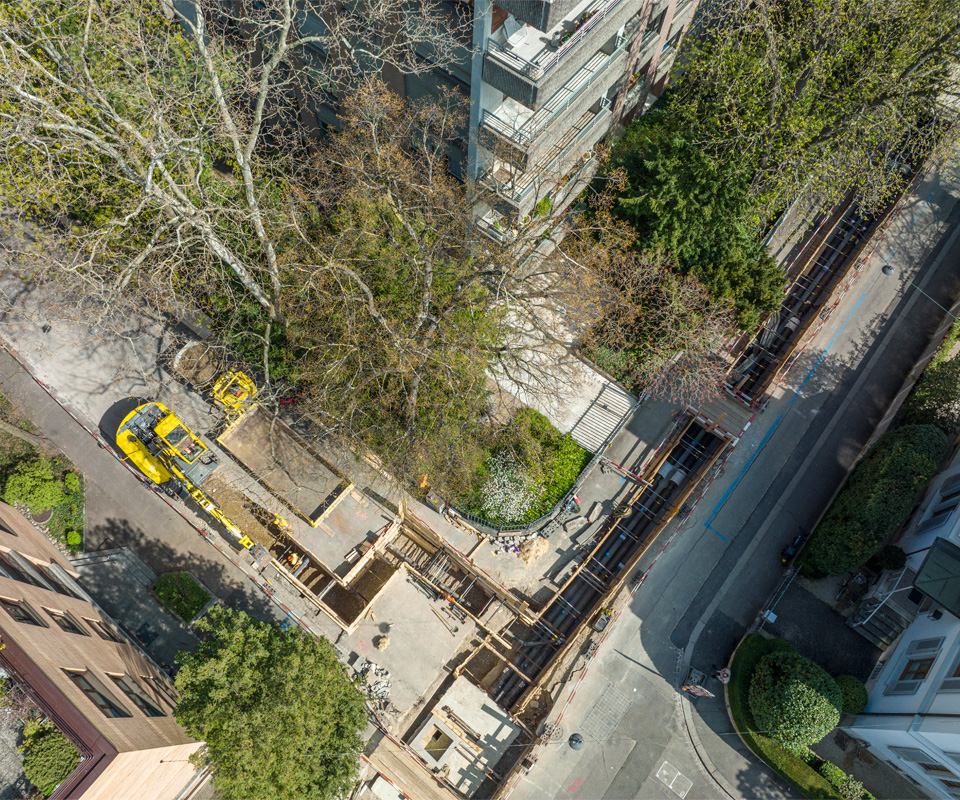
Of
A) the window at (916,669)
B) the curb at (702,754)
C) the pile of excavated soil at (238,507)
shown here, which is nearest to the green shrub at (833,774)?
the curb at (702,754)

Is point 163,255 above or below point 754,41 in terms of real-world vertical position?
below

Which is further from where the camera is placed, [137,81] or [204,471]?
[204,471]

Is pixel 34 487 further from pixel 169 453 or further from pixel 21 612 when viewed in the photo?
pixel 21 612

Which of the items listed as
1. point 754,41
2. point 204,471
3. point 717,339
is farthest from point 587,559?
point 754,41

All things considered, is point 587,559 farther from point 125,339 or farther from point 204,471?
point 125,339

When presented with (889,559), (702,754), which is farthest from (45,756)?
(889,559)

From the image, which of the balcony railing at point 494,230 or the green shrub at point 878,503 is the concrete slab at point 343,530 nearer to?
the balcony railing at point 494,230
